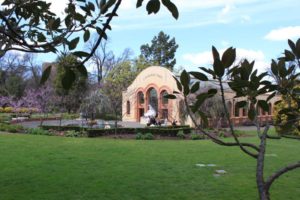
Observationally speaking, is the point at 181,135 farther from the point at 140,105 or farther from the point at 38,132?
the point at 140,105

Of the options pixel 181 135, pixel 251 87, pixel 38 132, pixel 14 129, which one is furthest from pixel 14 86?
pixel 251 87

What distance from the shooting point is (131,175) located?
869 centimetres

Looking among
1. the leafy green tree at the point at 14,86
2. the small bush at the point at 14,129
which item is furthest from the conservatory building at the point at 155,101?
the leafy green tree at the point at 14,86

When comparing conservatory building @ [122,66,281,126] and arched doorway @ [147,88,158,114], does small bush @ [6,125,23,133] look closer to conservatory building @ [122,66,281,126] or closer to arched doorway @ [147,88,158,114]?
conservatory building @ [122,66,281,126]

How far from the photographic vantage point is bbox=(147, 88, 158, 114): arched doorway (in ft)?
114

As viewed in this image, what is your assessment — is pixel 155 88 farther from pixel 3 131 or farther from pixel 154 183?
pixel 154 183

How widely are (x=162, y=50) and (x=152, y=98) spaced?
29.3 m

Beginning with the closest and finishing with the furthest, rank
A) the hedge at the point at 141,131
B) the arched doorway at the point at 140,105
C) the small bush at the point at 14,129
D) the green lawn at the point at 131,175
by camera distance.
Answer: the green lawn at the point at 131,175, the hedge at the point at 141,131, the small bush at the point at 14,129, the arched doorway at the point at 140,105

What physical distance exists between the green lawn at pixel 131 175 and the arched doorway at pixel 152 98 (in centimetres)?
2150

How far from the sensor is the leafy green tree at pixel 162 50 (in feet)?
207

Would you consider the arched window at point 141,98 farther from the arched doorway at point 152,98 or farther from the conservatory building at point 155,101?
the arched doorway at point 152,98

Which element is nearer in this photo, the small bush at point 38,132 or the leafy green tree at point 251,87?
the leafy green tree at point 251,87

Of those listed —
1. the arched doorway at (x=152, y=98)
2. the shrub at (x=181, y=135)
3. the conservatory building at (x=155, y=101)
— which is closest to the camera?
the shrub at (x=181, y=135)

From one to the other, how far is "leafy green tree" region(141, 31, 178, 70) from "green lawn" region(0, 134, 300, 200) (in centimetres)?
5039
